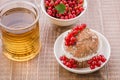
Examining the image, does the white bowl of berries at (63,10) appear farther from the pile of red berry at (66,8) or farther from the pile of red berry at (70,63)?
the pile of red berry at (70,63)

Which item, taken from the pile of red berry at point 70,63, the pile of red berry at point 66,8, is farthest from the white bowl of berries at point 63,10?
the pile of red berry at point 70,63

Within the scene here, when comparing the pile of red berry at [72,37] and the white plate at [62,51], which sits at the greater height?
the pile of red berry at [72,37]

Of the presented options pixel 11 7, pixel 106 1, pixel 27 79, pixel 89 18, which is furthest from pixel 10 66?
pixel 106 1

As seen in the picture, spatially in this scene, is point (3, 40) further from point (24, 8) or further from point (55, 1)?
point (55, 1)

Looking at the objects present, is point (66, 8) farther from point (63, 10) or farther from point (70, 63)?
point (70, 63)

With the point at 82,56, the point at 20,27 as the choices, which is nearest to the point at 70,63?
the point at 82,56

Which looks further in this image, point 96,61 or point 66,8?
point 66,8
